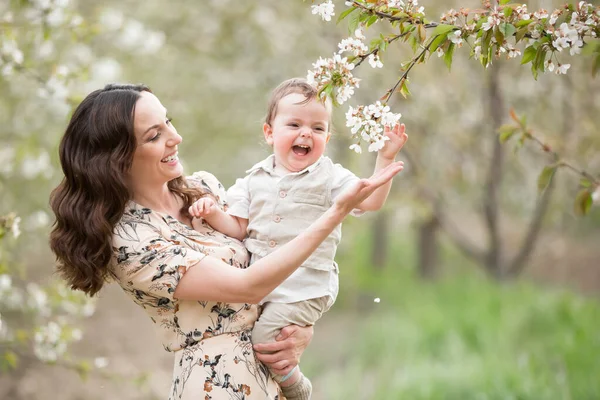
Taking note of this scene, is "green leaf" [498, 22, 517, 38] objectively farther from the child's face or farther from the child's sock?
the child's sock

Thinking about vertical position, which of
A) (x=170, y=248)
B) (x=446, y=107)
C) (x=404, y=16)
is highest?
(x=446, y=107)

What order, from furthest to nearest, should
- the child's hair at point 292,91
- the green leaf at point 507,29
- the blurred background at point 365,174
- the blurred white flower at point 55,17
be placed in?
1. the blurred background at point 365,174
2. the blurred white flower at point 55,17
3. the child's hair at point 292,91
4. the green leaf at point 507,29

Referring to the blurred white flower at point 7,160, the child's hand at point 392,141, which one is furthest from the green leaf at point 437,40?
the blurred white flower at point 7,160

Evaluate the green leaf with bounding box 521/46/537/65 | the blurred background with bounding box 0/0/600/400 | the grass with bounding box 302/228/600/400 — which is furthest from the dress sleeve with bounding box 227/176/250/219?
the grass with bounding box 302/228/600/400

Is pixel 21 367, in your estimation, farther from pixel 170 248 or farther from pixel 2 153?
pixel 170 248

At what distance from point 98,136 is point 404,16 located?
3.40 feet

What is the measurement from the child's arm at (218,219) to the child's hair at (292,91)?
361 mm

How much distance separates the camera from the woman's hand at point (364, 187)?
7.17 ft

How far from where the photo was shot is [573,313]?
765 centimetres


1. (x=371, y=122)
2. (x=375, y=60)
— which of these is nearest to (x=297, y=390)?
(x=371, y=122)

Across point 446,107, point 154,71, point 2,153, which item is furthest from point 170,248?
point 154,71

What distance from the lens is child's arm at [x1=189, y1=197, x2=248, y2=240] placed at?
8.64 feet

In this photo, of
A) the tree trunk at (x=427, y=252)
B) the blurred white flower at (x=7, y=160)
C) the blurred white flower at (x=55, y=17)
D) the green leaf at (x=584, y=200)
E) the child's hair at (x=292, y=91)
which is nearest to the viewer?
the green leaf at (x=584, y=200)

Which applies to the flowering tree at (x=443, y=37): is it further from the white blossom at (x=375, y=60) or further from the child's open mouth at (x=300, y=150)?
the child's open mouth at (x=300, y=150)
